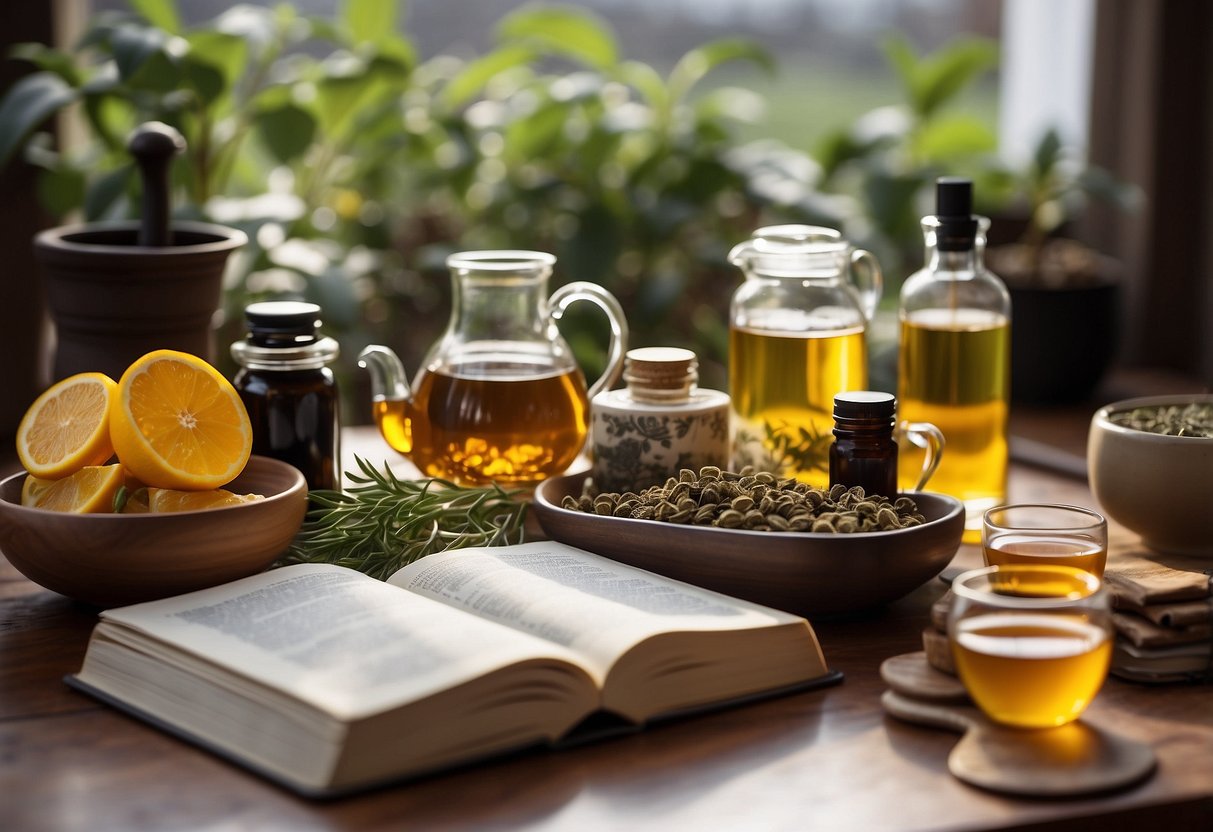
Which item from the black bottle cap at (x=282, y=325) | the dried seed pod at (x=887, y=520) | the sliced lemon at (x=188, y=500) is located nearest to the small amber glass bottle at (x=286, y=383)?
the black bottle cap at (x=282, y=325)

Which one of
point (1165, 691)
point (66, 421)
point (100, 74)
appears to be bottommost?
point (1165, 691)

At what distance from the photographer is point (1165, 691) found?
2.83 feet

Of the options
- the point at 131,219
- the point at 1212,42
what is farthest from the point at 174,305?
the point at 1212,42

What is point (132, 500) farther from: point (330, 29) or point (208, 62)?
point (330, 29)

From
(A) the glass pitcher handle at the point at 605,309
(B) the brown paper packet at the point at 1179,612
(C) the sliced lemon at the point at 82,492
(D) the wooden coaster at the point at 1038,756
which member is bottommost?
(D) the wooden coaster at the point at 1038,756

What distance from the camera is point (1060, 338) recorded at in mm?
1816

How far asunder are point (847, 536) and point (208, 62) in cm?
114

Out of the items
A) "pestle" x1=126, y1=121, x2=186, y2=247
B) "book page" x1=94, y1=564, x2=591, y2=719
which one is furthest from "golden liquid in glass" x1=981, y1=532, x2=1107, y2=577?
"pestle" x1=126, y1=121, x2=186, y2=247

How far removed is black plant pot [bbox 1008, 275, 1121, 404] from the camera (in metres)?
1.81

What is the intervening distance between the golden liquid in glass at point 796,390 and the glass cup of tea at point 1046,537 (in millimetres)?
201

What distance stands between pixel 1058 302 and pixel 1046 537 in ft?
3.03

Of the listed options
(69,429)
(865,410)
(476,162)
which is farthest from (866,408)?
(476,162)

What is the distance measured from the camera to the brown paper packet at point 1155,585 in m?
0.88

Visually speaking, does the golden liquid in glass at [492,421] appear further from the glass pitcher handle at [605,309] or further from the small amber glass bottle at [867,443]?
the small amber glass bottle at [867,443]
